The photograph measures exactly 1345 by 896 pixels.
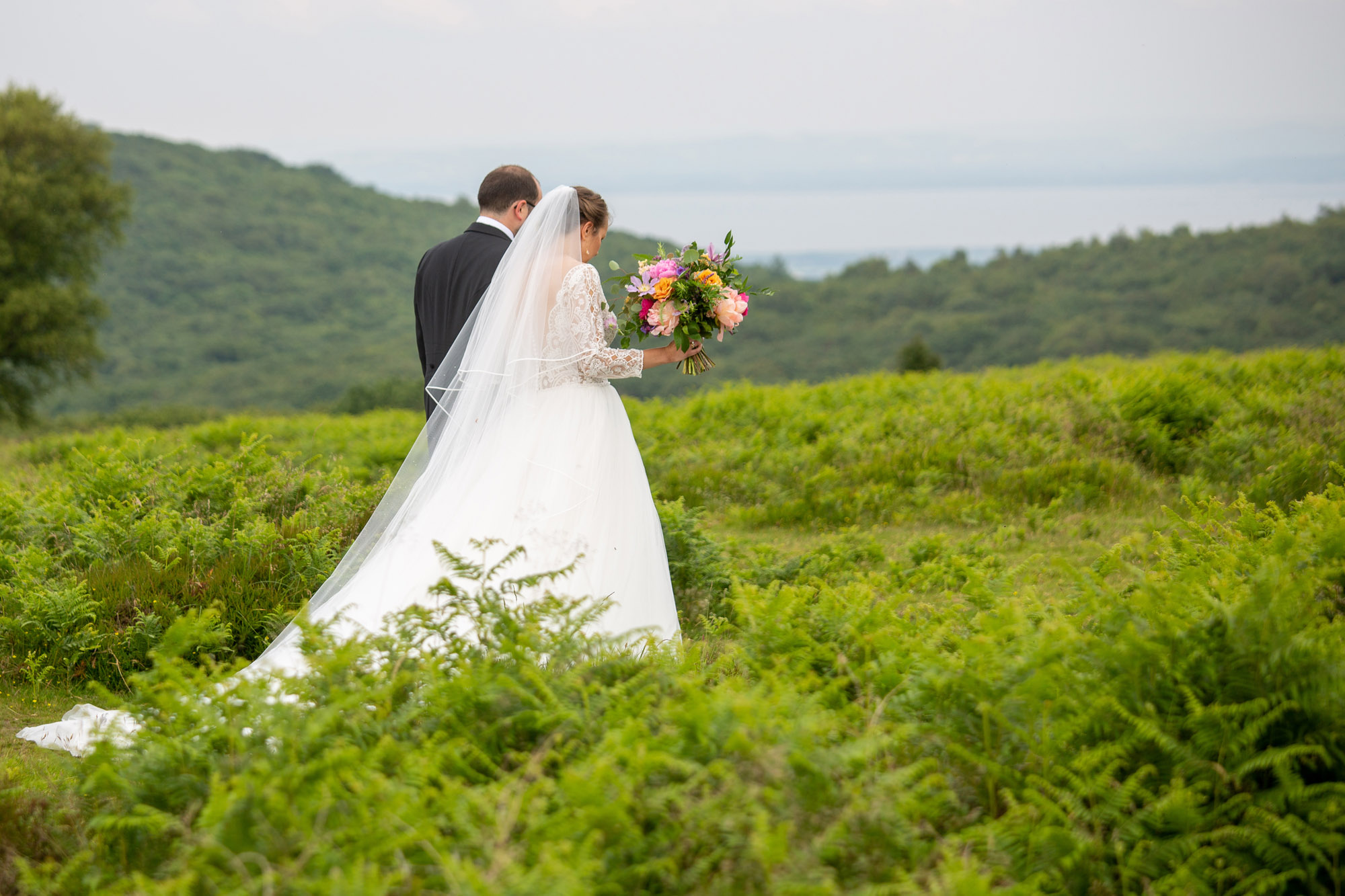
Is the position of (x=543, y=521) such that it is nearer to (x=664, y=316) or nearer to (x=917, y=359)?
(x=664, y=316)

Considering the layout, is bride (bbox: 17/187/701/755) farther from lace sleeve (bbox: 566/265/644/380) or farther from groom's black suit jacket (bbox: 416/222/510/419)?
groom's black suit jacket (bbox: 416/222/510/419)

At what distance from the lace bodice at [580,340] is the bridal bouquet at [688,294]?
37cm

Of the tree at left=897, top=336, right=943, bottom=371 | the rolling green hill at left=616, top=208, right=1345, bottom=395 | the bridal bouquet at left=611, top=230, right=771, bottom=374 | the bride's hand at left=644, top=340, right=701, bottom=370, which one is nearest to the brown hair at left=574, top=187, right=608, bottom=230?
the bridal bouquet at left=611, top=230, right=771, bottom=374

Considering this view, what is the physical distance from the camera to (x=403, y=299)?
107 meters

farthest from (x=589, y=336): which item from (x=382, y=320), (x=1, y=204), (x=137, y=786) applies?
(x=382, y=320)

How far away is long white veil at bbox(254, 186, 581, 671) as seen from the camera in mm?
6469

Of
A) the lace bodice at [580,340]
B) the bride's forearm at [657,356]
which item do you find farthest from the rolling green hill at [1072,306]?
the lace bodice at [580,340]

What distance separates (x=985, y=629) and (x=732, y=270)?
131 inches

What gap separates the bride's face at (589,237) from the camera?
265 inches

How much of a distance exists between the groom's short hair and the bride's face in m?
0.68

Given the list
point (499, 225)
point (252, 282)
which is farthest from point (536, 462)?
point (252, 282)

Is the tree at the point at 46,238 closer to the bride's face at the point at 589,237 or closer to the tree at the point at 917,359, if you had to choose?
the tree at the point at 917,359

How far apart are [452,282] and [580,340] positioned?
1323 mm

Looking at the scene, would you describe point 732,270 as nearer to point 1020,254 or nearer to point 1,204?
point 1,204
